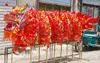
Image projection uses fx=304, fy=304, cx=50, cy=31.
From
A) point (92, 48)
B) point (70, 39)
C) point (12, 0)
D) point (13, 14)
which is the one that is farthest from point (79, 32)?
point (92, 48)

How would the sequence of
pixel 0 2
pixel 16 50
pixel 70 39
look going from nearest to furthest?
pixel 16 50, pixel 70 39, pixel 0 2

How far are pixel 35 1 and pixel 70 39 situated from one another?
18.4 ft

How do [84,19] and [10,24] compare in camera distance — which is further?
[84,19]

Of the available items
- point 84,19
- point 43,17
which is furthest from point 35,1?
point 43,17

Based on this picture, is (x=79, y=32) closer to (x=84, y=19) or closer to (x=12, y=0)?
(x=84, y=19)

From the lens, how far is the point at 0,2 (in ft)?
46.9

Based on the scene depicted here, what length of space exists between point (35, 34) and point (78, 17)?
118 inches

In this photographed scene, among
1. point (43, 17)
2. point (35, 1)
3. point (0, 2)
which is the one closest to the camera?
point (43, 17)

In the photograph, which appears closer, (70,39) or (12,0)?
(70,39)

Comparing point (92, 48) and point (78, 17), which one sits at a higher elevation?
point (78, 17)

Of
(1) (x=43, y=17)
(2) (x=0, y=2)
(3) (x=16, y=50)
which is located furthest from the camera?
(2) (x=0, y=2)

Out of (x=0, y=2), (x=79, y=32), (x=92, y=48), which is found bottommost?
(x=92, y=48)

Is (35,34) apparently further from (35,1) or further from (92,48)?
(92,48)

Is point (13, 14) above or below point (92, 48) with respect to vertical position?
above
